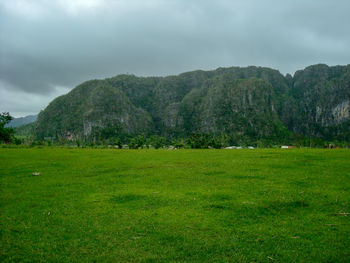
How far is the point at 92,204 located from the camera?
837 cm

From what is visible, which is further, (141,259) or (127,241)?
(127,241)

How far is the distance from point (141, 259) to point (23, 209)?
211 inches

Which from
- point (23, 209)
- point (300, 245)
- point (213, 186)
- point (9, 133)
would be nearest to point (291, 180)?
point (213, 186)

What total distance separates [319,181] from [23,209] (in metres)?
12.0

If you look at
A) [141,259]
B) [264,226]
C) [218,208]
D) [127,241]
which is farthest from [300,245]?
[127,241]

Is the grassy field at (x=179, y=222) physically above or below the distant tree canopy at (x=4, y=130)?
below

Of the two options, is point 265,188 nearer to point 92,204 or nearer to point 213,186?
point 213,186

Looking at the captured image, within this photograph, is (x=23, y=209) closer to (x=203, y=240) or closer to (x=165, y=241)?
(x=165, y=241)

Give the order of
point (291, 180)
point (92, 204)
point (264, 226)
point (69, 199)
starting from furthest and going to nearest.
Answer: point (291, 180)
point (69, 199)
point (92, 204)
point (264, 226)

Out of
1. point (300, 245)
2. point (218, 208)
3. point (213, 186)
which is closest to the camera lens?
point (300, 245)

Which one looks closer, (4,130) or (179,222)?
(179,222)

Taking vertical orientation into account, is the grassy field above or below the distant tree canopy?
below

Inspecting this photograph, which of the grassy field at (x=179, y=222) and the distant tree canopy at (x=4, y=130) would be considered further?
the distant tree canopy at (x=4, y=130)

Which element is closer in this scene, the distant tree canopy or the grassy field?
the grassy field
